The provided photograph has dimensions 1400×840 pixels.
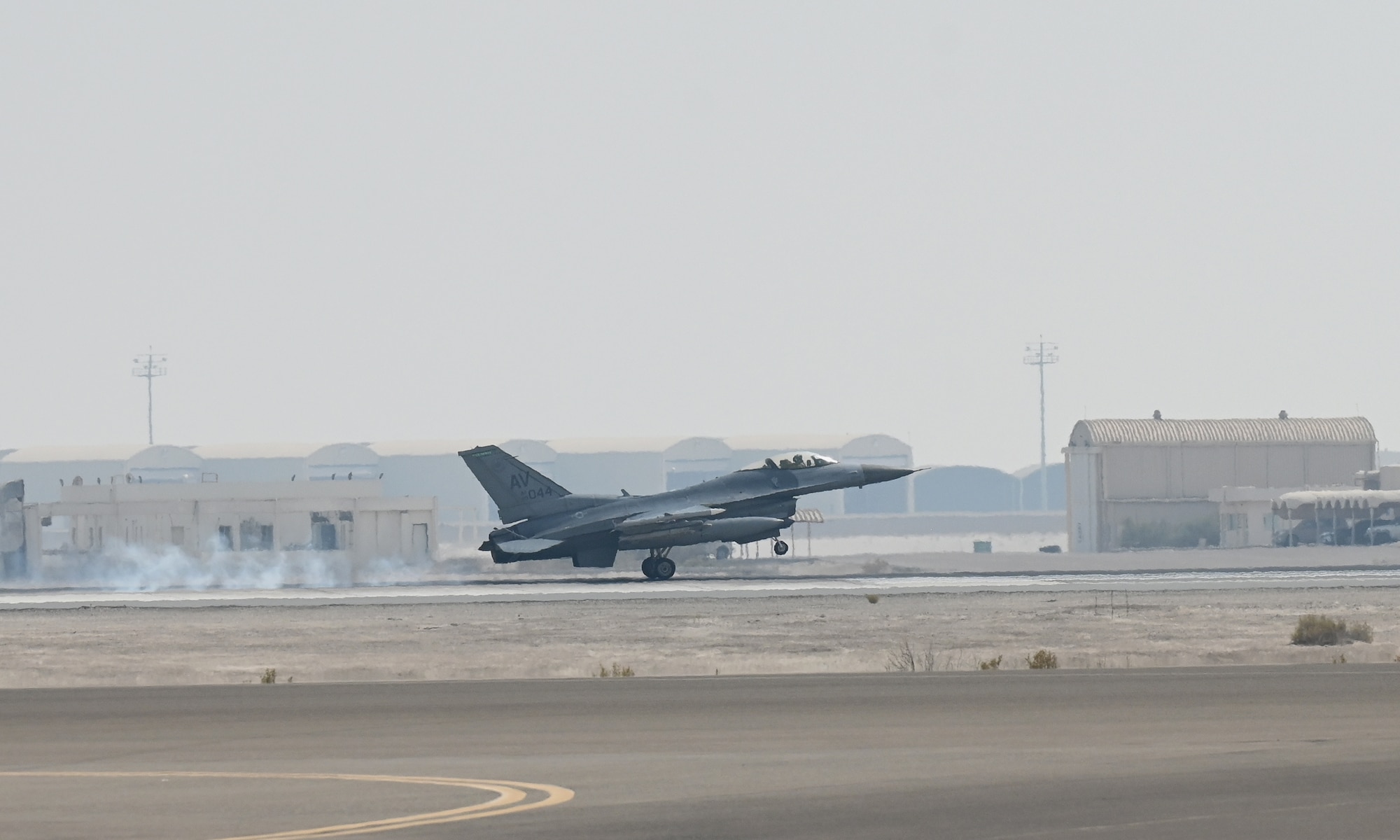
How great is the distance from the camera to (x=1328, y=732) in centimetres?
1936

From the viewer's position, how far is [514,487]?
62.8 m

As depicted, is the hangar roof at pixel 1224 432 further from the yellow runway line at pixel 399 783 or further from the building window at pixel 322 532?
the yellow runway line at pixel 399 783

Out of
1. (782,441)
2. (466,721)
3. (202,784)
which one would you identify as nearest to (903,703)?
(466,721)

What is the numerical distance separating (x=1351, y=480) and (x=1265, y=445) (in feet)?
16.6

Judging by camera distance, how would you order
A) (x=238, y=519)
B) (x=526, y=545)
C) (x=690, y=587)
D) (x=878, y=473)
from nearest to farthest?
1. (x=690, y=587)
2. (x=526, y=545)
3. (x=878, y=473)
4. (x=238, y=519)

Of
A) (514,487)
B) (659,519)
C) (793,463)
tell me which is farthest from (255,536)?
A: (793,463)

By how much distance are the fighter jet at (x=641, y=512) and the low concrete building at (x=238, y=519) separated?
42.3ft

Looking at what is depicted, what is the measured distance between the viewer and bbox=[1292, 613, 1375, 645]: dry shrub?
35.4m

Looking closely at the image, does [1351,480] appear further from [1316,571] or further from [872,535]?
[872,535]

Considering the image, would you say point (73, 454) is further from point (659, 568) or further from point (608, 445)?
point (659, 568)

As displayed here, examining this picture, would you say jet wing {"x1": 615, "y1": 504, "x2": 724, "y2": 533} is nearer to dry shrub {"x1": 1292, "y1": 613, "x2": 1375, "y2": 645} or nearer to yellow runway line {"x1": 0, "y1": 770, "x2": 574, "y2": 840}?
dry shrub {"x1": 1292, "y1": 613, "x2": 1375, "y2": 645}

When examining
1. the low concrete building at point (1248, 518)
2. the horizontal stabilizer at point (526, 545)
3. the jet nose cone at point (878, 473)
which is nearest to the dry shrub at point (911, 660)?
the horizontal stabilizer at point (526, 545)

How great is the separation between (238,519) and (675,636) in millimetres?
42647

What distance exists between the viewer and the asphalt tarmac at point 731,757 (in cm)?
1446
